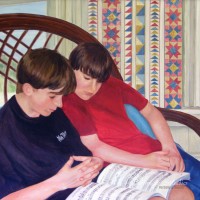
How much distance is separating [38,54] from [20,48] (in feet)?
1.17

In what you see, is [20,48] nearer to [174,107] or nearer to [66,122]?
[66,122]

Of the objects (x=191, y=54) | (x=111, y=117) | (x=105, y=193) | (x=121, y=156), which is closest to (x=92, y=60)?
(x=111, y=117)

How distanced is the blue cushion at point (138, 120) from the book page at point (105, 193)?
1.10ft

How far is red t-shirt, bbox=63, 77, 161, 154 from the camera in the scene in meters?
1.29

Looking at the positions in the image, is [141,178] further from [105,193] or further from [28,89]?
[28,89]

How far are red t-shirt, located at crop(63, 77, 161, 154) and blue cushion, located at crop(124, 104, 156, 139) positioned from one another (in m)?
0.02

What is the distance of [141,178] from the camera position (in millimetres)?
1204

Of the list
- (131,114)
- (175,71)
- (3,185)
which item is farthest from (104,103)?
(175,71)

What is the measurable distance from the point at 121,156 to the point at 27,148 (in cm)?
33

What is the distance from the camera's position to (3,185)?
3.52 ft

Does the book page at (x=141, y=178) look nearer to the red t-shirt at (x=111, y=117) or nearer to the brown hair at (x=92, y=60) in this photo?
the red t-shirt at (x=111, y=117)

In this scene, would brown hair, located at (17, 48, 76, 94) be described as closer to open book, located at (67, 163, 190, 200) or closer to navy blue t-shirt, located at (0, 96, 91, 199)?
navy blue t-shirt, located at (0, 96, 91, 199)

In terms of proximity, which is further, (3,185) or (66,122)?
(66,122)

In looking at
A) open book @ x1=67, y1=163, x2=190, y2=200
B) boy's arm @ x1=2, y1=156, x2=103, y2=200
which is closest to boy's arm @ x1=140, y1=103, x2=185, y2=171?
open book @ x1=67, y1=163, x2=190, y2=200
